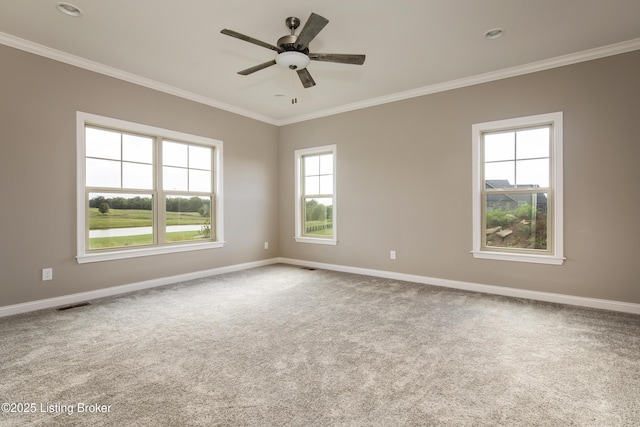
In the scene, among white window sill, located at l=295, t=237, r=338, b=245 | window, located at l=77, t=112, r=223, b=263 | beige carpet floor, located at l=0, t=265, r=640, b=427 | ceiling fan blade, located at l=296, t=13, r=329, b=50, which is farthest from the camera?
white window sill, located at l=295, t=237, r=338, b=245

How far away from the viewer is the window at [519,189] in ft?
12.3

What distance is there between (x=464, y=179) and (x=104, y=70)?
16.1ft

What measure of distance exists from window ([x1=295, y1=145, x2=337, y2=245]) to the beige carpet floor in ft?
7.26

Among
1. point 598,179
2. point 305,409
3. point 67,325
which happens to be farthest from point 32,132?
point 598,179

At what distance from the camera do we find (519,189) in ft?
13.1

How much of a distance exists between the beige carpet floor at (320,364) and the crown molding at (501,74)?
2.84m

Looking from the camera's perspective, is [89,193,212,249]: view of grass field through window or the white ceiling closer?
the white ceiling

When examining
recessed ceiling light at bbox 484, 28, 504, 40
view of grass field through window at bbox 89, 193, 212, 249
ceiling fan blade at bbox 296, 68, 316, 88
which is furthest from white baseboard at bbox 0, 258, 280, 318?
recessed ceiling light at bbox 484, 28, 504, 40

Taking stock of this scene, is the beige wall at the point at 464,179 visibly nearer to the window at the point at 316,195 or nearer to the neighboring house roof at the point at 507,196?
the window at the point at 316,195

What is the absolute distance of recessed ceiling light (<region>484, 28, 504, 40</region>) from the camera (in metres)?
3.08

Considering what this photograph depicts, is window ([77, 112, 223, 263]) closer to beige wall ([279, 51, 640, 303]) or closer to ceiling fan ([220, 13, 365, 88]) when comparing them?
beige wall ([279, 51, 640, 303])

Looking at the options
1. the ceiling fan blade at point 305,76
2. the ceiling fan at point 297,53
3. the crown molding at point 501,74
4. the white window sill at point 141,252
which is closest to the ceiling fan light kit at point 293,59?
the ceiling fan at point 297,53

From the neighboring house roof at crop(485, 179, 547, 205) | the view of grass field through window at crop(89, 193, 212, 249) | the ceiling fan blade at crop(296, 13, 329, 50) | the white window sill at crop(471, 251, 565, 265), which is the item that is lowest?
the white window sill at crop(471, 251, 565, 265)

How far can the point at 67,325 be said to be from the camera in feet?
9.77
